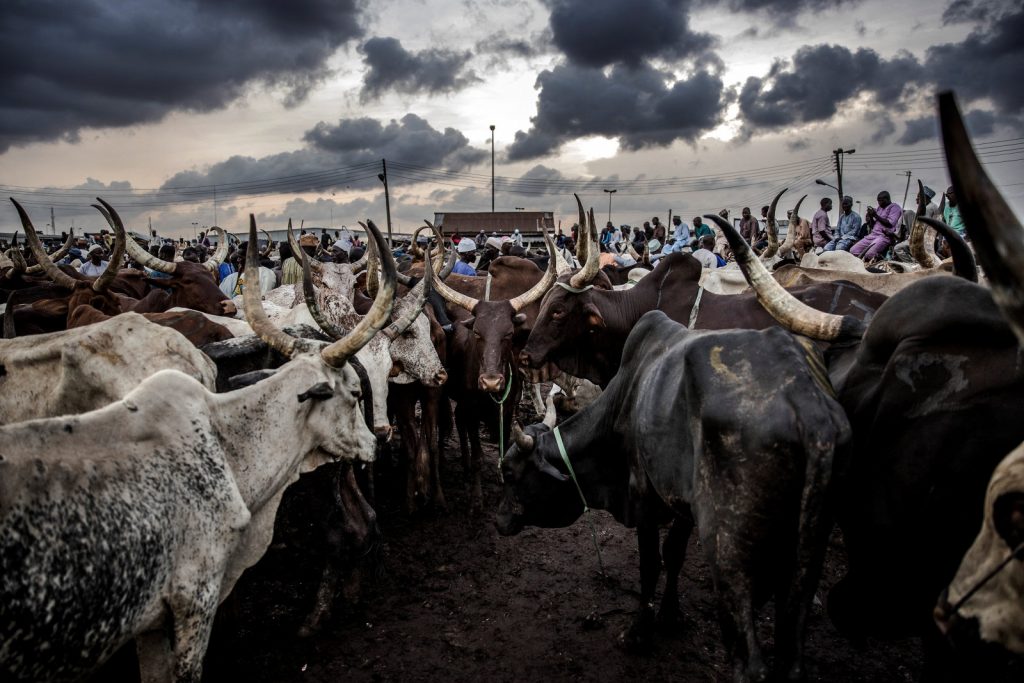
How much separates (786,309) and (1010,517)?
1.77m

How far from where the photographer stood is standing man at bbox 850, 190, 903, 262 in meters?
11.9

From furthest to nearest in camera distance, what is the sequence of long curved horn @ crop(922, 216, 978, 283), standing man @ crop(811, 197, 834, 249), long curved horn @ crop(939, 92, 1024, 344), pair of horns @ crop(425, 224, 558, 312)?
standing man @ crop(811, 197, 834, 249), pair of horns @ crop(425, 224, 558, 312), long curved horn @ crop(922, 216, 978, 283), long curved horn @ crop(939, 92, 1024, 344)

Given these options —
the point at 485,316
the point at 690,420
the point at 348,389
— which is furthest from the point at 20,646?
the point at 485,316

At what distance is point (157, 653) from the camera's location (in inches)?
109

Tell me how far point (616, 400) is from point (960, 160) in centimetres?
290

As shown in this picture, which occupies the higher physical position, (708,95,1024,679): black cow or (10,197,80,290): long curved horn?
(10,197,80,290): long curved horn

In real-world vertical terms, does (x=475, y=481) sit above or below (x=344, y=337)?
below

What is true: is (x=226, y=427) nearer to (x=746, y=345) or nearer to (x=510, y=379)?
(x=746, y=345)

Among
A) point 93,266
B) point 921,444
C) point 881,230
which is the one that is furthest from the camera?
point 93,266

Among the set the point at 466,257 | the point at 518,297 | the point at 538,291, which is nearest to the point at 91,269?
the point at 466,257

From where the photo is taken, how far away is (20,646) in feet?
6.87

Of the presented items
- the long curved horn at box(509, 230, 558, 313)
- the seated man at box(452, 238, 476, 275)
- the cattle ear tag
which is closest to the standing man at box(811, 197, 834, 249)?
the seated man at box(452, 238, 476, 275)

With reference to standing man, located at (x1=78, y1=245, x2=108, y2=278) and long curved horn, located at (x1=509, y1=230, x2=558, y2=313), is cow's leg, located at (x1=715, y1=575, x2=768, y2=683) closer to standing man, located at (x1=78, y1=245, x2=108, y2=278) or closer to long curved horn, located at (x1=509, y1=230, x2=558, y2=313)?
long curved horn, located at (x1=509, y1=230, x2=558, y2=313)

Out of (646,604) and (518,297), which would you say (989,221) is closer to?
(646,604)
